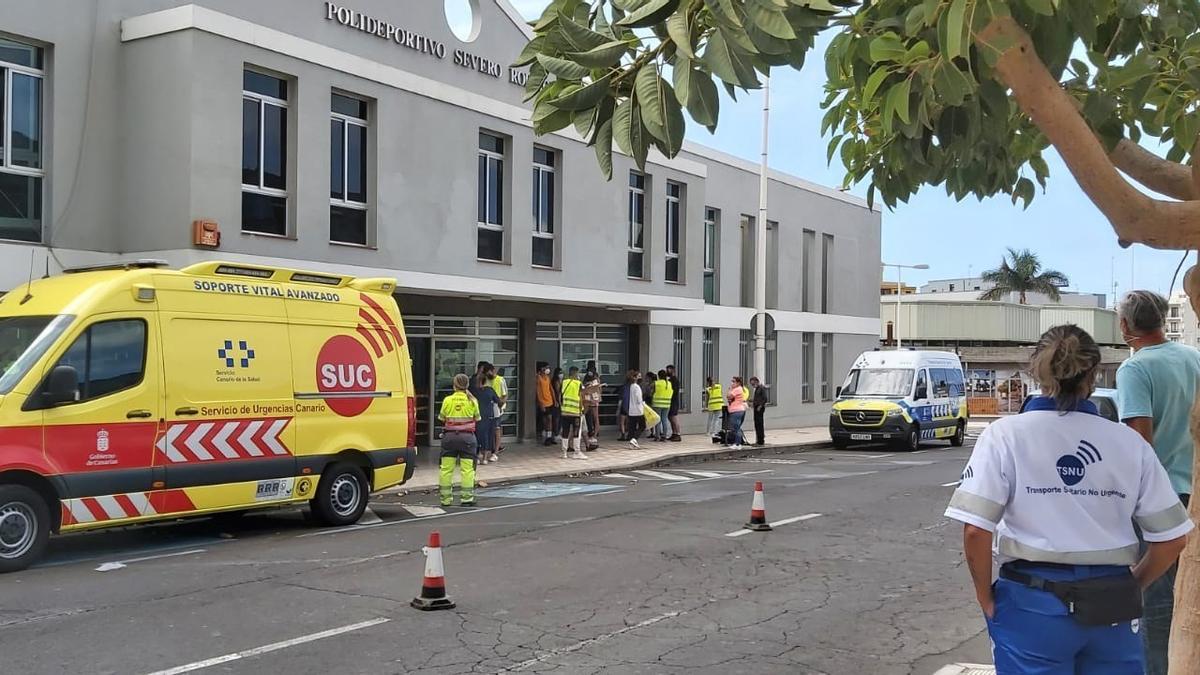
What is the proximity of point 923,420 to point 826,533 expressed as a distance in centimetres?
1506

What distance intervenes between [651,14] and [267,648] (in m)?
5.05

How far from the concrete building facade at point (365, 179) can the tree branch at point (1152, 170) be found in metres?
12.6

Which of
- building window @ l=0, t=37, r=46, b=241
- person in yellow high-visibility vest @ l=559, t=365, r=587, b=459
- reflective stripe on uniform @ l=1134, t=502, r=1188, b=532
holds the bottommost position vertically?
person in yellow high-visibility vest @ l=559, t=365, r=587, b=459

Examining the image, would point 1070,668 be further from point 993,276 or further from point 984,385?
point 993,276

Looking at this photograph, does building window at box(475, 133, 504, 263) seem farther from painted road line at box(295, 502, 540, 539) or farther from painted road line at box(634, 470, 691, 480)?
painted road line at box(295, 502, 540, 539)

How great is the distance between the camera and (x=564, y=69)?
3.59 metres

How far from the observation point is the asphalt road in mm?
6422

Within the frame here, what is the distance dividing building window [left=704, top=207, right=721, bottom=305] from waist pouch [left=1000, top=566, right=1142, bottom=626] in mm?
25991

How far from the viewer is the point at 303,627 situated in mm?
7043

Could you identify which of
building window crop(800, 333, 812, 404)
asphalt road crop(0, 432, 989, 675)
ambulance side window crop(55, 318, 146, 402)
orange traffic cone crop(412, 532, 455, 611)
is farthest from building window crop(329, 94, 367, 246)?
building window crop(800, 333, 812, 404)

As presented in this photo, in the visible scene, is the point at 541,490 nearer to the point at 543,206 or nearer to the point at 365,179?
the point at 365,179

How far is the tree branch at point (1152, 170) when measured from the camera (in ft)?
14.9

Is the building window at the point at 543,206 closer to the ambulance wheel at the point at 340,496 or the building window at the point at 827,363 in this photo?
the ambulance wheel at the point at 340,496

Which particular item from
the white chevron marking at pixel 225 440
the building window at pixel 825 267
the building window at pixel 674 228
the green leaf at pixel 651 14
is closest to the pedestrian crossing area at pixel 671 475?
the building window at pixel 674 228
